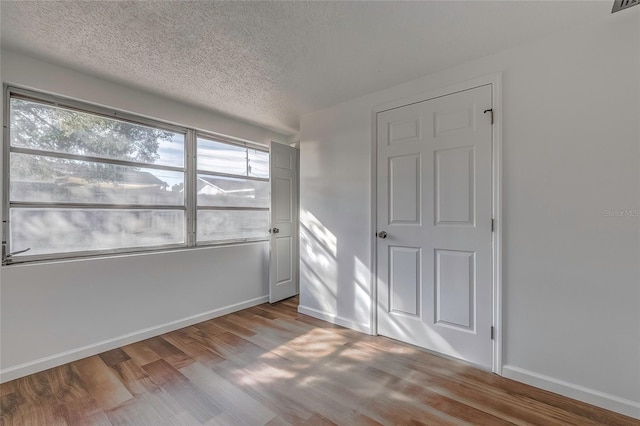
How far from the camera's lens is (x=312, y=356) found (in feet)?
7.61

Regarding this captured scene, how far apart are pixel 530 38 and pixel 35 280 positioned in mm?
4016

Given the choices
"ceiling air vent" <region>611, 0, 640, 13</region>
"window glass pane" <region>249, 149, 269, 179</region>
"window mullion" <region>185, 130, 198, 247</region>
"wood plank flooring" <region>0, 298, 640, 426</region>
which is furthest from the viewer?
"window glass pane" <region>249, 149, 269, 179</region>

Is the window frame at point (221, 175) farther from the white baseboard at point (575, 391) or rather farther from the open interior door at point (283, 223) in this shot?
the white baseboard at point (575, 391)

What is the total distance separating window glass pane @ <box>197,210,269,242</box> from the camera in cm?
321

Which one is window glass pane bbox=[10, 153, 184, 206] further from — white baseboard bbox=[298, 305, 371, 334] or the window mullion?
white baseboard bbox=[298, 305, 371, 334]

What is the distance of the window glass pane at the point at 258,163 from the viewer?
375cm

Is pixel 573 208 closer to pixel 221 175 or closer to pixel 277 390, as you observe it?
pixel 277 390

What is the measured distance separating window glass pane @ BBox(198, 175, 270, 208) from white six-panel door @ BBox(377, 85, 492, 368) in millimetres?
1856

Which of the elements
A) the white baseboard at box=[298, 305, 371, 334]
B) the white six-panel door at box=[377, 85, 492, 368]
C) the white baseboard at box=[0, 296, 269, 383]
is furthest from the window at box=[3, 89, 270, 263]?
the white six-panel door at box=[377, 85, 492, 368]

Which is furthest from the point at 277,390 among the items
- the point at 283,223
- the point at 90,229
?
the point at 283,223

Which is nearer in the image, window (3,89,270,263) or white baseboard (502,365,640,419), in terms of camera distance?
white baseboard (502,365,640,419)

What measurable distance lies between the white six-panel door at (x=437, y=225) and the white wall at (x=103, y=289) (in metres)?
1.95

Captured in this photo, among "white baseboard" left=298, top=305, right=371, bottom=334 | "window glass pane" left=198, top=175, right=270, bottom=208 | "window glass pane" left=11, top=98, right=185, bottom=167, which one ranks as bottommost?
"white baseboard" left=298, top=305, right=371, bottom=334

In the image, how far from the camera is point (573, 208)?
1779 mm
